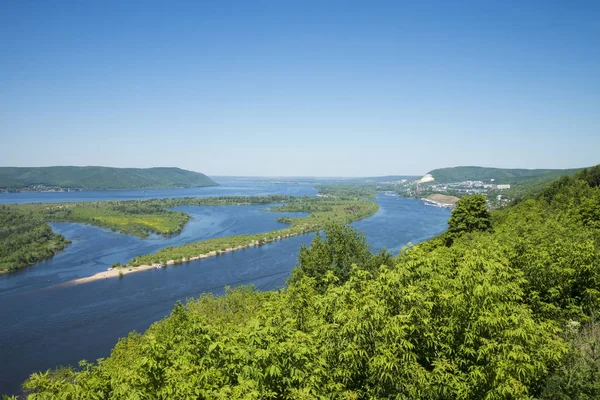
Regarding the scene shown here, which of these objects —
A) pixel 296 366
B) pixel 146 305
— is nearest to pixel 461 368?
pixel 296 366

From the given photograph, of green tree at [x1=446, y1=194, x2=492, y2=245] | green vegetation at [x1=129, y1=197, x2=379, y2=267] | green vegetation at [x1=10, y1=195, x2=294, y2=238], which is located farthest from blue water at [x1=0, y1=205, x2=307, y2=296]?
green tree at [x1=446, y1=194, x2=492, y2=245]

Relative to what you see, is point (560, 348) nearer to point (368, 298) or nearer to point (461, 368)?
point (461, 368)

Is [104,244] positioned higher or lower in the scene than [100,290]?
higher

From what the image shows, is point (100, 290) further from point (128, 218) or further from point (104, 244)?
point (128, 218)

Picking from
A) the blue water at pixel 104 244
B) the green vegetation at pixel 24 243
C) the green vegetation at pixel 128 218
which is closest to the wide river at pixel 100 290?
the blue water at pixel 104 244

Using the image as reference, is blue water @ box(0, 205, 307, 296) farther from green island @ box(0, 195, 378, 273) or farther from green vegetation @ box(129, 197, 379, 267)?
green vegetation @ box(129, 197, 379, 267)

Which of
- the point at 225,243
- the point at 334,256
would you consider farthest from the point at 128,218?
the point at 334,256

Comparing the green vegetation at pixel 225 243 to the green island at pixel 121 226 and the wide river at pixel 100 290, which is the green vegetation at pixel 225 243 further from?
the wide river at pixel 100 290

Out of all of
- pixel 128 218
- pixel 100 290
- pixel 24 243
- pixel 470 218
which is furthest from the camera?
pixel 128 218
